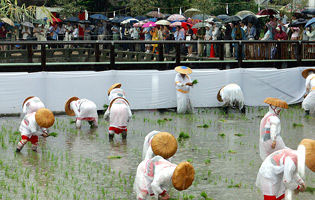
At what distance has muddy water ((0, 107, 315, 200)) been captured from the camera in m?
9.55

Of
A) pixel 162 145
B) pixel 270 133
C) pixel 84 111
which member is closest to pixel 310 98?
pixel 84 111

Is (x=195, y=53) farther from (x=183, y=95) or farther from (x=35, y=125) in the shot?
(x=35, y=125)

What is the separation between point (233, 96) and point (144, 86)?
2.63 meters

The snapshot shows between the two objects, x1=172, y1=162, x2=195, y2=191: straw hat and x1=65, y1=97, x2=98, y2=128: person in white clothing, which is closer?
x1=172, y1=162, x2=195, y2=191: straw hat

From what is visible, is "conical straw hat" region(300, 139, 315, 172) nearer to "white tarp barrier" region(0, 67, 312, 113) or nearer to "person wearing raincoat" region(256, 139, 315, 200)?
"person wearing raincoat" region(256, 139, 315, 200)

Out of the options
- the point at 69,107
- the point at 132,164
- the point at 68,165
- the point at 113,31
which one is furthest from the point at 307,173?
the point at 113,31

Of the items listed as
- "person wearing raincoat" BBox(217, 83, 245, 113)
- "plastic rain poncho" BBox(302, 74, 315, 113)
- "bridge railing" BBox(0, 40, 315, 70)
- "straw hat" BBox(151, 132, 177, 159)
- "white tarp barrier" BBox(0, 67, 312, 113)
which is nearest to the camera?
"straw hat" BBox(151, 132, 177, 159)

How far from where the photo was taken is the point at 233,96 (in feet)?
59.1

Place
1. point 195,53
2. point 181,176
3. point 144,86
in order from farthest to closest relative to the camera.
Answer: point 195,53
point 144,86
point 181,176

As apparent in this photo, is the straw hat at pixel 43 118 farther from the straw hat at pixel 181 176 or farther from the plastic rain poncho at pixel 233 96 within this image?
the plastic rain poncho at pixel 233 96

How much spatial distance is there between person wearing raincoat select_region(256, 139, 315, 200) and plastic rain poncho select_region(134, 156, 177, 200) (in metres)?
1.21

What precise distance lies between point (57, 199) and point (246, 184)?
3.01 metres

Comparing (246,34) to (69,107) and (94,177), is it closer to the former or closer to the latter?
(69,107)

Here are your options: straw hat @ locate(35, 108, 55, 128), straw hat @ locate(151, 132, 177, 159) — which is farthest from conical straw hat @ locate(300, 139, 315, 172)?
straw hat @ locate(35, 108, 55, 128)
